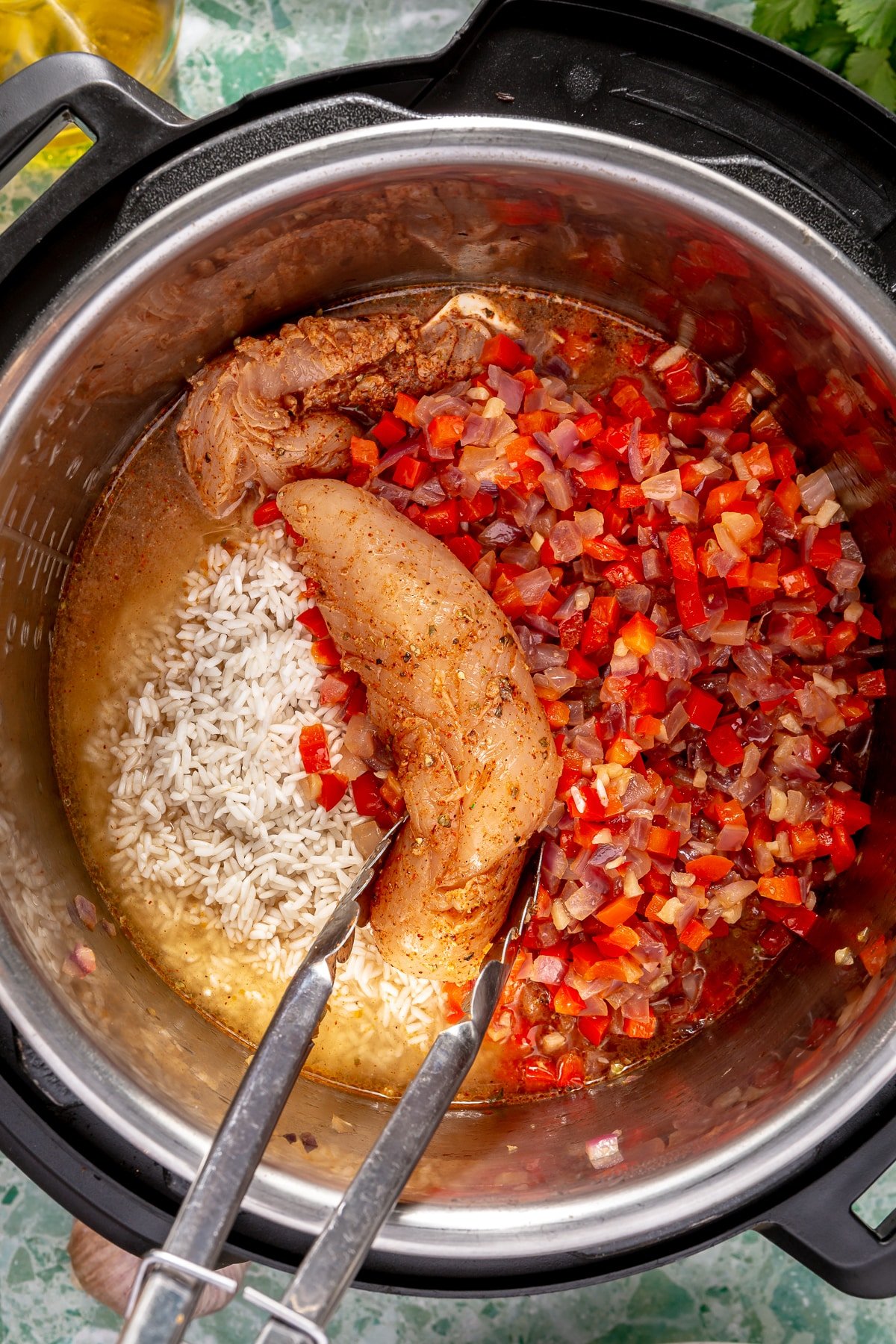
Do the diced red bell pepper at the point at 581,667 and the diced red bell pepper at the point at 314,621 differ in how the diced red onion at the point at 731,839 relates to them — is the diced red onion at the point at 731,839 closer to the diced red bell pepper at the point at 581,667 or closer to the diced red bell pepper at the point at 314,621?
the diced red bell pepper at the point at 581,667

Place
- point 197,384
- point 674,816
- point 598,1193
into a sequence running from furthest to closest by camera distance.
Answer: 1. point 197,384
2. point 674,816
3. point 598,1193

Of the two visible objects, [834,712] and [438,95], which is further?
[834,712]

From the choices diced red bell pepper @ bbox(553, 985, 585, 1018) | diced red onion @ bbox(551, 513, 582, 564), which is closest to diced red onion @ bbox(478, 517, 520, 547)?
diced red onion @ bbox(551, 513, 582, 564)

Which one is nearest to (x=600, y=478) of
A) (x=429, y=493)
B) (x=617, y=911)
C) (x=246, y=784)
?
(x=429, y=493)

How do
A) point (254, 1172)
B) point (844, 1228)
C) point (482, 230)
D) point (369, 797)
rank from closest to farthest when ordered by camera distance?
point (254, 1172) → point (844, 1228) → point (482, 230) → point (369, 797)

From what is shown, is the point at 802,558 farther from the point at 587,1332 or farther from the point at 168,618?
the point at 587,1332

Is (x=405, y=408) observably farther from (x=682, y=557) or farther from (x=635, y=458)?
(x=682, y=557)

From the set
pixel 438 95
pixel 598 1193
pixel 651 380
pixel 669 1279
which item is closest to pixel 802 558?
pixel 651 380
